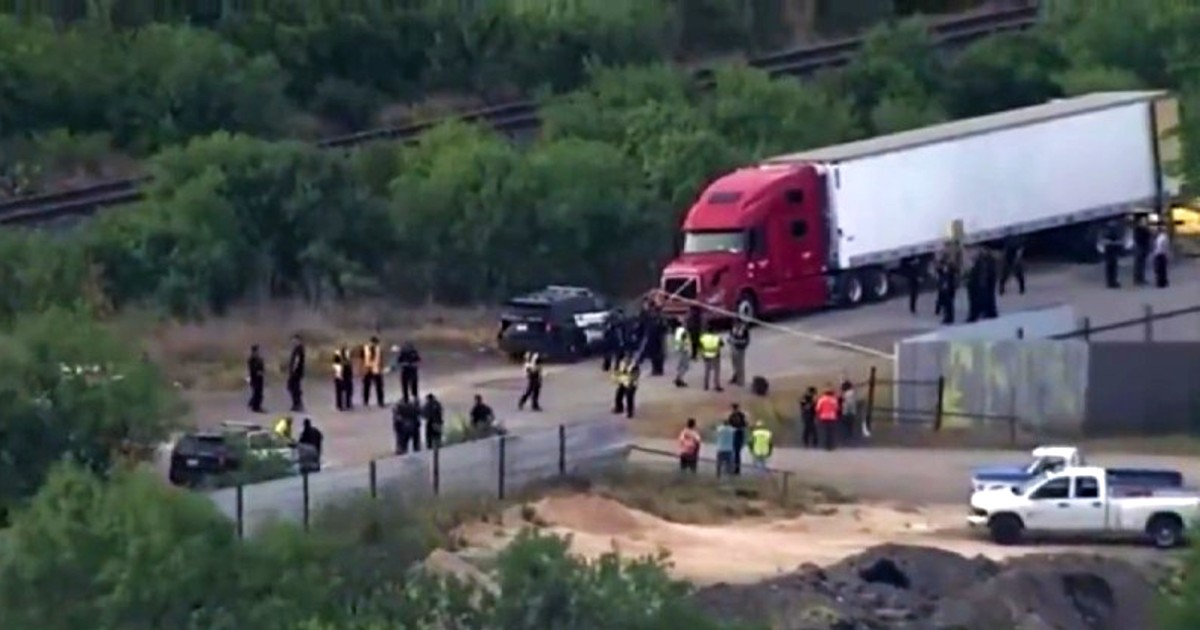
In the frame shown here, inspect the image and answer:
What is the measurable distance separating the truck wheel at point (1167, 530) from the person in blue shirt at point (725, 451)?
5.45 m

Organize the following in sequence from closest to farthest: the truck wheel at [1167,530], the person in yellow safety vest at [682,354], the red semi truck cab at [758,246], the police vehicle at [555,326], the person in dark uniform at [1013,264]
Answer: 1. the truck wheel at [1167,530]
2. the person in yellow safety vest at [682,354]
3. the police vehicle at [555,326]
4. the red semi truck cab at [758,246]
5. the person in dark uniform at [1013,264]

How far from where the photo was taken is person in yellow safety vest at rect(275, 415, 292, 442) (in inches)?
1784

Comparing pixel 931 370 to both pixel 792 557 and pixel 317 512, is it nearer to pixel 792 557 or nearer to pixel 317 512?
pixel 792 557

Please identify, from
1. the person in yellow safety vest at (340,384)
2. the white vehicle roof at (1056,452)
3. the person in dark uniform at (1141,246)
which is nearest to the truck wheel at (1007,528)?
the white vehicle roof at (1056,452)

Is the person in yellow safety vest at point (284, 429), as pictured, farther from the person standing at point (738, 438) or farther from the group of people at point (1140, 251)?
the group of people at point (1140, 251)

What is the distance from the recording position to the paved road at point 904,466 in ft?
157

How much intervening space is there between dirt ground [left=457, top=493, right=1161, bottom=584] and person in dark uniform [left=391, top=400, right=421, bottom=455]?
1978 millimetres

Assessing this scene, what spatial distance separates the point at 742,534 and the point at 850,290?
1441 centimetres

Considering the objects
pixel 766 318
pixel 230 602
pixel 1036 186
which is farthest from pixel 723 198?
pixel 230 602

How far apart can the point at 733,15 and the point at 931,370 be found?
105 feet

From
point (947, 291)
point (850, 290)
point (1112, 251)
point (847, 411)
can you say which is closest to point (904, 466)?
point (847, 411)

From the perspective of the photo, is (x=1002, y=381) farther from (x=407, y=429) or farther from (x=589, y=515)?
(x=407, y=429)

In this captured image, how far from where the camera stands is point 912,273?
194 ft

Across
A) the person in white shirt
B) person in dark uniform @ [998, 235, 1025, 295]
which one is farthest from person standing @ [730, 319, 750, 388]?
the person in white shirt
